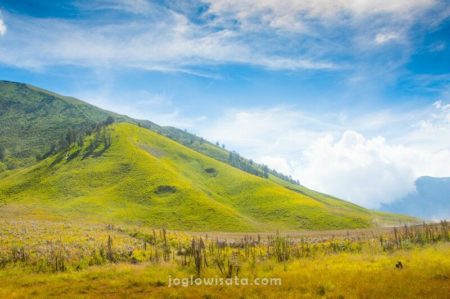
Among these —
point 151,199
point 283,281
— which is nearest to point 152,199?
point 151,199

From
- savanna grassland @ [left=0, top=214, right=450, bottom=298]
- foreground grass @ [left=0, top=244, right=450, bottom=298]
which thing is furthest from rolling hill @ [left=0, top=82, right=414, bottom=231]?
foreground grass @ [left=0, top=244, right=450, bottom=298]

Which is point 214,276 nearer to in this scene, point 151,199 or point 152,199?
point 152,199

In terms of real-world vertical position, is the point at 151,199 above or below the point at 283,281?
above

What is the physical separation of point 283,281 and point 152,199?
13401 cm

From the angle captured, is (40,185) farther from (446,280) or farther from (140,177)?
(446,280)

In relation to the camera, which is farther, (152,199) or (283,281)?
(152,199)

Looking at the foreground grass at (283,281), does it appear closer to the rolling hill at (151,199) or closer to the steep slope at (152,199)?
the rolling hill at (151,199)

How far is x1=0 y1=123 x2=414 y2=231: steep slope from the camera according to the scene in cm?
12588

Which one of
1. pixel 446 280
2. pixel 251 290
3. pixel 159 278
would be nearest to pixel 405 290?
pixel 446 280

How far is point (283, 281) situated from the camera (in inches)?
829

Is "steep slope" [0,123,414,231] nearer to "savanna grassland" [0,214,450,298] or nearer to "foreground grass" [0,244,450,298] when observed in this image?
"savanna grassland" [0,214,450,298]

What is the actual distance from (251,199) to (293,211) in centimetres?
3040

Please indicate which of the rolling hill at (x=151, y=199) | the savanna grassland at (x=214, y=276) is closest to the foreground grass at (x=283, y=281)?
the savanna grassland at (x=214, y=276)

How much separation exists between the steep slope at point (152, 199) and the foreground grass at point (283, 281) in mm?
90397
